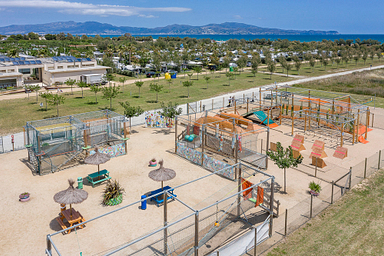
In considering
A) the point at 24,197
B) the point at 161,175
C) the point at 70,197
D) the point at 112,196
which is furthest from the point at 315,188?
the point at 24,197

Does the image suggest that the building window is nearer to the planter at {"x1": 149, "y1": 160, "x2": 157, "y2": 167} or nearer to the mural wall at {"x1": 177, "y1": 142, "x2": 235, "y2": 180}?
the mural wall at {"x1": 177, "y1": 142, "x2": 235, "y2": 180}

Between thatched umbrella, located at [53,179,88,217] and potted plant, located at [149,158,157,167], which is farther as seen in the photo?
potted plant, located at [149,158,157,167]

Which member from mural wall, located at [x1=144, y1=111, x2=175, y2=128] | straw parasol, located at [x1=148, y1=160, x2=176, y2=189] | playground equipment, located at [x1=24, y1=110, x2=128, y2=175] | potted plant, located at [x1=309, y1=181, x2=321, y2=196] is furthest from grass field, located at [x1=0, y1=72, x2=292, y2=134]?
potted plant, located at [x1=309, y1=181, x2=321, y2=196]

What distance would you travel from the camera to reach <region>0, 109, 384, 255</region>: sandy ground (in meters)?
13.7

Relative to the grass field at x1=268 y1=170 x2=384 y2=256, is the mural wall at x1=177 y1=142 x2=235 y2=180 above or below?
above

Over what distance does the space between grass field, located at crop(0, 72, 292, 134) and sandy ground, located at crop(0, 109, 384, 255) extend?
12.1 meters

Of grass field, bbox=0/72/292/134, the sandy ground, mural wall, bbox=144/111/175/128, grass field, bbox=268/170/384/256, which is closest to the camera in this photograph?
grass field, bbox=268/170/384/256

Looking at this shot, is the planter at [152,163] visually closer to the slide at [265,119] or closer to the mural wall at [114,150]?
the mural wall at [114,150]

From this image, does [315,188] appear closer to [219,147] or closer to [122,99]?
[219,147]

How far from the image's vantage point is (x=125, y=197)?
17406 millimetres

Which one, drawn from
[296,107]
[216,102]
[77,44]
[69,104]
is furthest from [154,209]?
[77,44]

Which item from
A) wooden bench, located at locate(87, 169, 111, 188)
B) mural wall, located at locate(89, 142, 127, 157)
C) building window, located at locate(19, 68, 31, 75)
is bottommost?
wooden bench, located at locate(87, 169, 111, 188)

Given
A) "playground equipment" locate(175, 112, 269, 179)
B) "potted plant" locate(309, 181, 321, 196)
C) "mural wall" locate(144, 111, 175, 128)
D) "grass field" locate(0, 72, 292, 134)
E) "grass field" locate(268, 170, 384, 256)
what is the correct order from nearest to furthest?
"grass field" locate(268, 170, 384, 256) → "potted plant" locate(309, 181, 321, 196) → "playground equipment" locate(175, 112, 269, 179) → "mural wall" locate(144, 111, 175, 128) → "grass field" locate(0, 72, 292, 134)

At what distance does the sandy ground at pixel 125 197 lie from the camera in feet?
44.8
